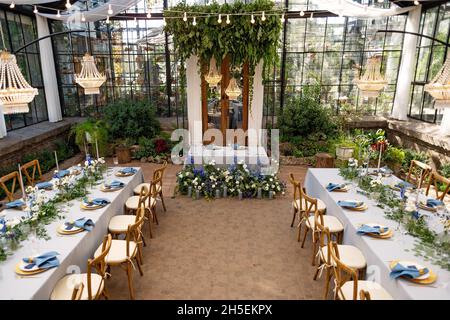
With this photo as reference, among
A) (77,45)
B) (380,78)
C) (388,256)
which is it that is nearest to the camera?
(388,256)

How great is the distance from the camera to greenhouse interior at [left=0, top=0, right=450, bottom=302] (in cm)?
362

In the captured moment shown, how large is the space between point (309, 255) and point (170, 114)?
782 cm

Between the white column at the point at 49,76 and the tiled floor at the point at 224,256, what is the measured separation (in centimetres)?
594

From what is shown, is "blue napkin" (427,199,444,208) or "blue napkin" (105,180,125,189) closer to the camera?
"blue napkin" (427,199,444,208)

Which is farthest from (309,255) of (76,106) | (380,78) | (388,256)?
(76,106)

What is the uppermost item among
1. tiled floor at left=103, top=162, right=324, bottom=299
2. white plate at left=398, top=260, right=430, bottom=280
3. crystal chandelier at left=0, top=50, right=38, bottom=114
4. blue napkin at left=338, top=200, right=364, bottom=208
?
crystal chandelier at left=0, top=50, right=38, bottom=114

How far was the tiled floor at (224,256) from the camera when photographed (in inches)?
161

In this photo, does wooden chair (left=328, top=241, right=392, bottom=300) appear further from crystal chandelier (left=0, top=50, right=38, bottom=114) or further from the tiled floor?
crystal chandelier (left=0, top=50, right=38, bottom=114)

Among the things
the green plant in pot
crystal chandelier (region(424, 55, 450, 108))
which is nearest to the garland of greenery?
crystal chandelier (region(424, 55, 450, 108))

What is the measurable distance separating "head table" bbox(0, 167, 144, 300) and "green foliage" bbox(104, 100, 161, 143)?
15.5 ft

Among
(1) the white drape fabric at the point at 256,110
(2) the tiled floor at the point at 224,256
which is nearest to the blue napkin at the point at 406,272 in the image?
(2) the tiled floor at the point at 224,256

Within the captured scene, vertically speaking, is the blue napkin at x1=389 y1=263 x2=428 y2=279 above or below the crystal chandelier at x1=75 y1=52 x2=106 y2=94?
below
